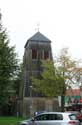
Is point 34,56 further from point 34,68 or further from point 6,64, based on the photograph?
point 6,64

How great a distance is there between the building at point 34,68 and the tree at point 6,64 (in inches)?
1456

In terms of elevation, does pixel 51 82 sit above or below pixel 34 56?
below

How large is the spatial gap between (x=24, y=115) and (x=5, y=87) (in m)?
38.1

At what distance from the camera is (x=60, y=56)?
219 ft

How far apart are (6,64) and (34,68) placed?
4171 centimetres

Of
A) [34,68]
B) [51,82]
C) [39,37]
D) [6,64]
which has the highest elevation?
[39,37]

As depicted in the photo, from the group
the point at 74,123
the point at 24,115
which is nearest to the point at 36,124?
the point at 74,123

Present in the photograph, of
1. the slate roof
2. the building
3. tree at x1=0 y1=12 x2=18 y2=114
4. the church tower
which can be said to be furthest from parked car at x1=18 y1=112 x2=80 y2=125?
the slate roof

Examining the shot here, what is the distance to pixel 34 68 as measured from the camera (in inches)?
3280

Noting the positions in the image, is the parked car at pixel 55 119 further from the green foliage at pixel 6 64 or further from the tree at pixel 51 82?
the tree at pixel 51 82

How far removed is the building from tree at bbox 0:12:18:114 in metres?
37.0

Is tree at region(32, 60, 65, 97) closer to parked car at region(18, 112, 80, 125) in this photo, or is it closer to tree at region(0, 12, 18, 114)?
tree at region(0, 12, 18, 114)

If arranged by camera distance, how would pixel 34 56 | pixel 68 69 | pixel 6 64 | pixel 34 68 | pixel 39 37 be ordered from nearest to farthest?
pixel 6 64, pixel 68 69, pixel 34 68, pixel 34 56, pixel 39 37

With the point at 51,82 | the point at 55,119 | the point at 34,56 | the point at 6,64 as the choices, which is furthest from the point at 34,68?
the point at 55,119
